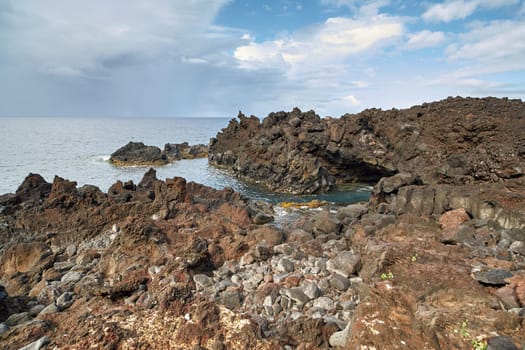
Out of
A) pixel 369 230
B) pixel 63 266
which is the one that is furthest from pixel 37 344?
pixel 369 230

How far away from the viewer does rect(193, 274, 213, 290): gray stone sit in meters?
Answer: 8.56

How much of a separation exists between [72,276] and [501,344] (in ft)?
36.0

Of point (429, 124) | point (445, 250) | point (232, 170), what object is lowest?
point (232, 170)

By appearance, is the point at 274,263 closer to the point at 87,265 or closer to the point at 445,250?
the point at 445,250

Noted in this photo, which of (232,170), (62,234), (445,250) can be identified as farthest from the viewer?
(232,170)

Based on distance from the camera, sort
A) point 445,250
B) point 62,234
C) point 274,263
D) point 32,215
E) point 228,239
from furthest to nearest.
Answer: point 32,215, point 62,234, point 228,239, point 274,263, point 445,250

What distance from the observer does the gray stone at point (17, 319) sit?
6.88m

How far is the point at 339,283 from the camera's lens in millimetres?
8445

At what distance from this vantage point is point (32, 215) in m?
14.4

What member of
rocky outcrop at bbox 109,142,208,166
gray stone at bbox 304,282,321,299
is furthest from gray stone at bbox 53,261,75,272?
rocky outcrop at bbox 109,142,208,166

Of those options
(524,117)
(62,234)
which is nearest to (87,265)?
(62,234)

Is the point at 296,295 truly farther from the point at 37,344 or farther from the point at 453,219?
the point at 453,219

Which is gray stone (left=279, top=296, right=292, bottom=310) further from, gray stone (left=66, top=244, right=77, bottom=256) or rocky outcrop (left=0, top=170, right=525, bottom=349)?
gray stone (left=66, top=244, right=77, bottom=256)

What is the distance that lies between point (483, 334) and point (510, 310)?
4.39ft
